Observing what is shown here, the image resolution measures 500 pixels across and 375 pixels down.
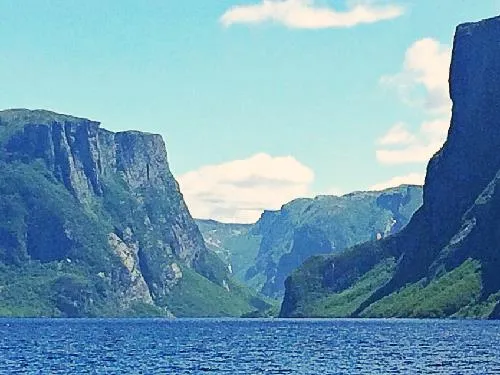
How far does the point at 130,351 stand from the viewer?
185m

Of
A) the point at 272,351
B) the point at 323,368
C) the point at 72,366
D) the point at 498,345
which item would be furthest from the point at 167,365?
the point at 498,345

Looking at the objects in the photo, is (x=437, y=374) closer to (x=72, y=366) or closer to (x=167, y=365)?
(x=167, y=365)

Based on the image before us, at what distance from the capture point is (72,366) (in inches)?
5748

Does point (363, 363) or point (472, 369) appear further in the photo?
point (363, 363)

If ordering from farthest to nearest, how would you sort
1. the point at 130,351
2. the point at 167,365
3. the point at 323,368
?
the point at 130,351 → the point at 167,365 → the point at 323,368

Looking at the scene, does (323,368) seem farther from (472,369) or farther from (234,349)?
(234,349)

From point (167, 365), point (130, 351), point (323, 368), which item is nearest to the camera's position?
point (323, 368)

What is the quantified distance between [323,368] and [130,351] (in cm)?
6114

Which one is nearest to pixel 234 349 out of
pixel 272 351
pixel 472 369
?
pixel 272 351

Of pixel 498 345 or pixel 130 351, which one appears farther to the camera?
pixel 130 351

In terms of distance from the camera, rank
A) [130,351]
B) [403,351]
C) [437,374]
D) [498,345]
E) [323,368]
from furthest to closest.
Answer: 1. [130,351]
2. [498,345]
3. [403,351]
4. [323,368]
5. [437,374]

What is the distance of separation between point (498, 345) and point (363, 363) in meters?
43.3

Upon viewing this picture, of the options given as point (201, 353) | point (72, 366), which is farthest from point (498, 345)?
point (72, 366)

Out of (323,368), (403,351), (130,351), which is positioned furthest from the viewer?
(130,351)
